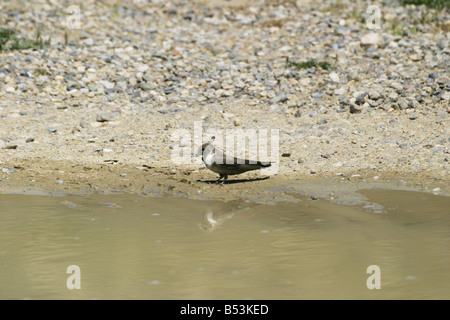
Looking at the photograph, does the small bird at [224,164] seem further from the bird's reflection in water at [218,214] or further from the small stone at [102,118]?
the small stone at [102,118]

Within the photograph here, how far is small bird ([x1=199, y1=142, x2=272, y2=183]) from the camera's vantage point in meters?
8.77

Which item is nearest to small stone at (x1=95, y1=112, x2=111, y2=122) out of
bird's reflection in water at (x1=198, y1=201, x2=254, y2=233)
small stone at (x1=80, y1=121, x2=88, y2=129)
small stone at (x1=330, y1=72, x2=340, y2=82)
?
small stone at (x1=80, y1=121, x2=88, y2=129)

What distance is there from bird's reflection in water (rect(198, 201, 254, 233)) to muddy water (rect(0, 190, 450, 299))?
12 millimetres

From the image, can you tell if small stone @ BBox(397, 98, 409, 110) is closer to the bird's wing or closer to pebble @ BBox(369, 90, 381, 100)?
pebble @ BBox(369, 90, 381, 100)

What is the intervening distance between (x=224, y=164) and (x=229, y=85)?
4244 millimetres

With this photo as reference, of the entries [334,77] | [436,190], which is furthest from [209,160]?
[334,77]

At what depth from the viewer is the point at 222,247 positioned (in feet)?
20.8

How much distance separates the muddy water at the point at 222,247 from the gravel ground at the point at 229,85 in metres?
1.31

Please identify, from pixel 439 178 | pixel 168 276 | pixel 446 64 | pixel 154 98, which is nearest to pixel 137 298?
pixel 168 276

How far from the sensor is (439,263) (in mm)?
5875

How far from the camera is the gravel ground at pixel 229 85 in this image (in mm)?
9930

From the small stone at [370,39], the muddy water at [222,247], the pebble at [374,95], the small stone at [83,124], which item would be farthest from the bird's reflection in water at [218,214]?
the small stone at [370,39]

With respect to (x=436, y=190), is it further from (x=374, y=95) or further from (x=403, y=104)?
(x=374, y=95)
